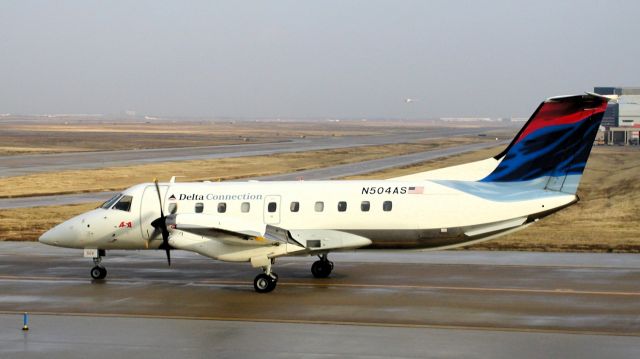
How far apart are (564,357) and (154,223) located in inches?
516

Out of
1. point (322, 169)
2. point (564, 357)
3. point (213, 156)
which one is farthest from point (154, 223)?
point (213, 156)

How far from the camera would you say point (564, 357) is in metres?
17.7

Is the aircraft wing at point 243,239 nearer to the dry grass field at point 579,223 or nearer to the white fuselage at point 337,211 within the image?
the white fuselage at point 337,211

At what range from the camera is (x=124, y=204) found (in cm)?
2853

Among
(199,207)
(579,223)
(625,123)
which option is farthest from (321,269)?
(625,123)

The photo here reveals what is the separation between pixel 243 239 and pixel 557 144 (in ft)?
32.0

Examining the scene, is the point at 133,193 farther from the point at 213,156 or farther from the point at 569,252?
the point at 213,156

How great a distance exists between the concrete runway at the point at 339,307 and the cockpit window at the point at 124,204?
235 centimetres

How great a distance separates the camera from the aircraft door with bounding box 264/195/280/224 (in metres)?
27.4

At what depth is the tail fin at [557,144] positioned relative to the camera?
83.8 feet

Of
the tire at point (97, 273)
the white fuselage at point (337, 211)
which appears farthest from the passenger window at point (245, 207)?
the tire at point (97, 273)

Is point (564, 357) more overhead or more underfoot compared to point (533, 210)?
more underfoot

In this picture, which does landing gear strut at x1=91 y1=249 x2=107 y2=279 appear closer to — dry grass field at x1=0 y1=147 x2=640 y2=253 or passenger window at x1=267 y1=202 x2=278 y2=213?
passenger window at x1=267 y1=202 x2=278 y2=213

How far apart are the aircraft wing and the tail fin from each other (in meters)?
5.29
